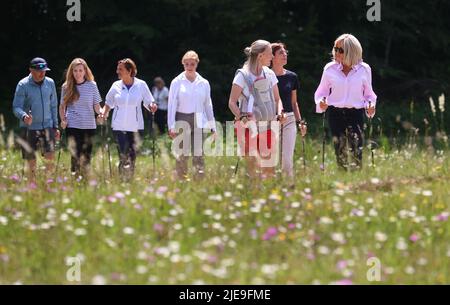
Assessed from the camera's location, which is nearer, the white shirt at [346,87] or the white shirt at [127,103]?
the white shirt at [346,87]

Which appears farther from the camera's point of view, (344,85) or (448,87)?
(448,87)

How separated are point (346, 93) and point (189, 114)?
74.3 inches

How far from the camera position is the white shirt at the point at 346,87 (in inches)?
416

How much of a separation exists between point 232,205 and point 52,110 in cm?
430

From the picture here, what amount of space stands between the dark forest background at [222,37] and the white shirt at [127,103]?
13.6 metres

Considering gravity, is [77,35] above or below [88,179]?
above

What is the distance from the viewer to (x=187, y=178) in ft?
30.3

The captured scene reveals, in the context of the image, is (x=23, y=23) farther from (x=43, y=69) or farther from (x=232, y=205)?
(x=232, y=205)

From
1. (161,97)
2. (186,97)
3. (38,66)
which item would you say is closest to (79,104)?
(38,66)

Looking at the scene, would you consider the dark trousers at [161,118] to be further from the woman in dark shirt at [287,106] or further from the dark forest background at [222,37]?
the woman in dark shirt at [287,106]

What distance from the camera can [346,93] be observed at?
1061cm

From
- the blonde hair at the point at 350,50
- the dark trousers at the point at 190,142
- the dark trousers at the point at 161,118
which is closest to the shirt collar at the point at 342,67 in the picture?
the blonde hair at the point at 350,50
